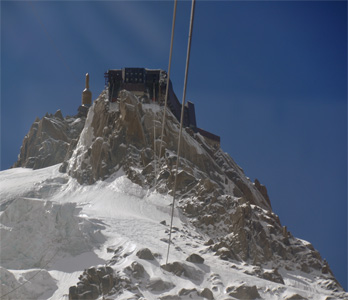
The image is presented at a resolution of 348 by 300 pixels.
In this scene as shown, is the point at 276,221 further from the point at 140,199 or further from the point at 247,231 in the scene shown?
the point at 140,199

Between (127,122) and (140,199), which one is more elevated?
(127,122)

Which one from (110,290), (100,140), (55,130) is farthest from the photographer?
(55,130)

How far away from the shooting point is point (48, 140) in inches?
4973

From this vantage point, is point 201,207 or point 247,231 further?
point 201,207

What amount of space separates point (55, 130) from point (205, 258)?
2878 inches

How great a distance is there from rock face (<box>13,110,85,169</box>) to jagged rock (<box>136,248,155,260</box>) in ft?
197

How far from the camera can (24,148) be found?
131 meters

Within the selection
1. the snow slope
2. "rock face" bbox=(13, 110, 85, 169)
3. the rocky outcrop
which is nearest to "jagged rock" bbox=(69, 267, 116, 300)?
the snow slope

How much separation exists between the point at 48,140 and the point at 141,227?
2361 inches

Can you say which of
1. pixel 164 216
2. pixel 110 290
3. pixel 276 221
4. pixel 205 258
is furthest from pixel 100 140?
pixel 110 290

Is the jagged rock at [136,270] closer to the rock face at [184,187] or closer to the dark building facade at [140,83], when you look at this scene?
the rock face at [184,187]

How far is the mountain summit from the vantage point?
5681cm

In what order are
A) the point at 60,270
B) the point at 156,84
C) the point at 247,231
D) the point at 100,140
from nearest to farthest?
the point at 60,270 < the point at 247,231 < the point at 100,140 < the point at 156,84

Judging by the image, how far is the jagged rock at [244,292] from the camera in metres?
56.4
